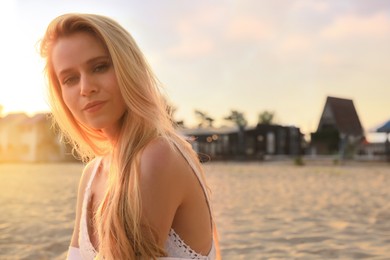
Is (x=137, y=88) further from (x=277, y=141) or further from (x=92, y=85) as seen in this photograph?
(x=277, y=141)

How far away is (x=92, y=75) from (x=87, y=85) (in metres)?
0.03

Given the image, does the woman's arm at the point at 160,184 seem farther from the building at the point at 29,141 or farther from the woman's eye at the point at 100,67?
the building at the point at 29,141

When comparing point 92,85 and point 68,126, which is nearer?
point 92,85

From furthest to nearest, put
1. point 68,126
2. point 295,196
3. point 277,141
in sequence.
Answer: point 277,141
point 295,196
point 68,126

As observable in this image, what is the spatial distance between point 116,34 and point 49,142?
48993mm

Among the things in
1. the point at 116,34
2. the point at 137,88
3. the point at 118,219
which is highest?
the point at 116,34

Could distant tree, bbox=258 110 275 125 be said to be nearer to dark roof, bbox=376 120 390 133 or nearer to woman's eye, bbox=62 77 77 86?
dark roof, bbox=376 120 390 133

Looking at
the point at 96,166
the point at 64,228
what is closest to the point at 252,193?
the point at 64,228

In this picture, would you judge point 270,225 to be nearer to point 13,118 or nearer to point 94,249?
point 94,249

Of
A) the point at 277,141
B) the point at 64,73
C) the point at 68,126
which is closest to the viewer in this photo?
the point at 64,73

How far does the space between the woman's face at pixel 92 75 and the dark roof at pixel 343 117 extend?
35.2 m

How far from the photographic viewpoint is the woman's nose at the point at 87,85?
1.47m

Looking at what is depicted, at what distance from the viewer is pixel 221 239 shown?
4594 mm

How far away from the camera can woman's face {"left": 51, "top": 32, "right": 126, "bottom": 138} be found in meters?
1.45
